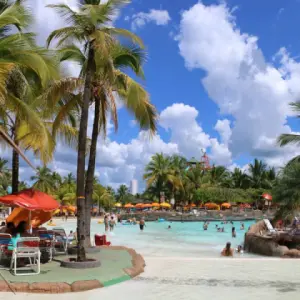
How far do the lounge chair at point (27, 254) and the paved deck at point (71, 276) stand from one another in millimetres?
180

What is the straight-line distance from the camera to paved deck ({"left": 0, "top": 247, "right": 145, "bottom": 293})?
25.9 feet

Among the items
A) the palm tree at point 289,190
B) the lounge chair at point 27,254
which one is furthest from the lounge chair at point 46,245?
the palm tree at point 289,190

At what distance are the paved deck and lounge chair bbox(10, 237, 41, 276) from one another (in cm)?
18

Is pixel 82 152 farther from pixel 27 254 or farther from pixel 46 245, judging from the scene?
pixel 27 254

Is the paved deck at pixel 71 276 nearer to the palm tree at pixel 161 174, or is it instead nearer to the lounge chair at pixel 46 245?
the lounge chair at pixel 46 245

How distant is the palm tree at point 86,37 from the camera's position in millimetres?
10305

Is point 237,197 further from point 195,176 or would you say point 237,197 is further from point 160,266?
point 160,266

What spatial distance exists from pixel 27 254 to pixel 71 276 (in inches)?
43.1

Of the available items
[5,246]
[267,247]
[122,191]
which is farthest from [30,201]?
[122,191]

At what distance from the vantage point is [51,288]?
7750 mm

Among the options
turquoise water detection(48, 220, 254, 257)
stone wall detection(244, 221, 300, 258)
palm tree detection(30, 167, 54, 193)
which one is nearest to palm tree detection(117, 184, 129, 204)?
palm tree detection(30, 167, 54, 193)

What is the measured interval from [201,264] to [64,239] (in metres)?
4.36

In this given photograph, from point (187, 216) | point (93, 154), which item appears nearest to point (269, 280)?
point (93, 154)

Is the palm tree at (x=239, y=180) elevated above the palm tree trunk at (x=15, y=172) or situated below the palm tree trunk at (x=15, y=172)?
above
